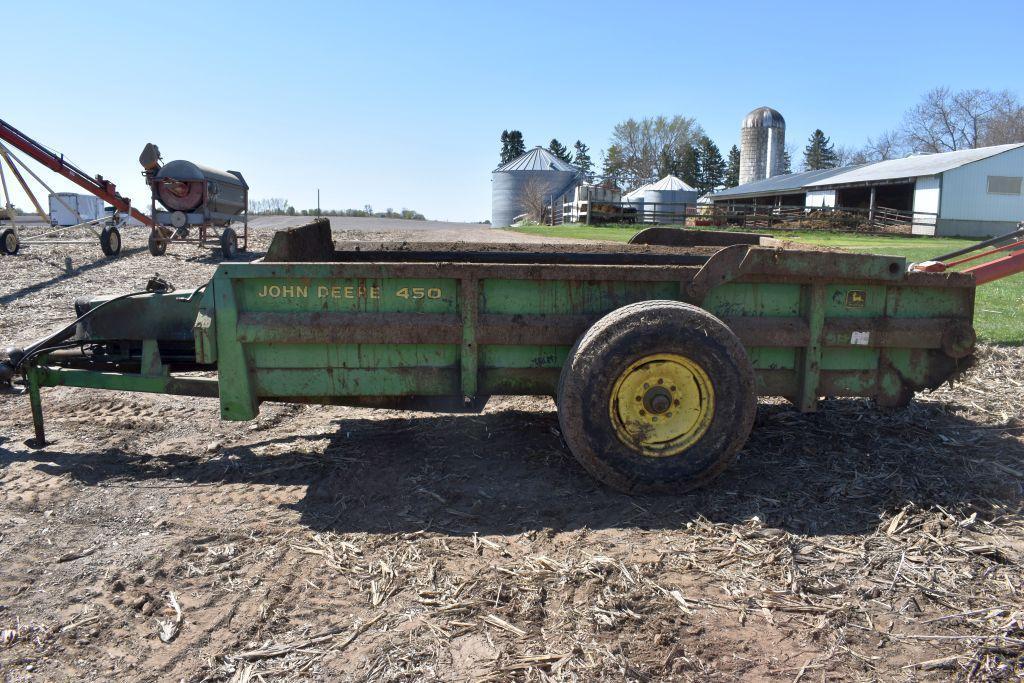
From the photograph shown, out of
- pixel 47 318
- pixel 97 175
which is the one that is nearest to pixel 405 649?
pixel 47 318

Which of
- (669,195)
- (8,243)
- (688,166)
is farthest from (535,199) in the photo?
(8,243)

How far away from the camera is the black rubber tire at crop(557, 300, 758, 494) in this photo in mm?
3771

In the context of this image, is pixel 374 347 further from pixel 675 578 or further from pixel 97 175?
pixel 97 175

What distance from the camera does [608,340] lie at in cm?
378

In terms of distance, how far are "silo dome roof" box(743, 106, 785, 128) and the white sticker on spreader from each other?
65569 millimetres

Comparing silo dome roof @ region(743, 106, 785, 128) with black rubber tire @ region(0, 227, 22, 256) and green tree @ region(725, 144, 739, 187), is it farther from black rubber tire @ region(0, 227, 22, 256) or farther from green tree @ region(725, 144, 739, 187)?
black rubber tire @ region(0, 227, 22, 256)

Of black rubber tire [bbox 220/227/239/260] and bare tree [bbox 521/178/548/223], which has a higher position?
bare tree [bbox 521/178/548/223]

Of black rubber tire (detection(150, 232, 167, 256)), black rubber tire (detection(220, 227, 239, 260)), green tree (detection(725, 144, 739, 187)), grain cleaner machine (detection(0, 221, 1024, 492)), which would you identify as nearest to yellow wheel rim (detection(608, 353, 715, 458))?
grain cleaner machine (detection(0, 221, 1024, 492))

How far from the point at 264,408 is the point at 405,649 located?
372 centimetres

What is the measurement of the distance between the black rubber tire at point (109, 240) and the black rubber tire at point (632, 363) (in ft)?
46.7

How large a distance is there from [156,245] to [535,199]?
34753 mm

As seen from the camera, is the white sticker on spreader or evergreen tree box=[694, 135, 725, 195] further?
evergreen tree box=[694, 135, 725, 195]

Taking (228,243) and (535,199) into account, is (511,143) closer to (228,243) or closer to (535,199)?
(535,199)

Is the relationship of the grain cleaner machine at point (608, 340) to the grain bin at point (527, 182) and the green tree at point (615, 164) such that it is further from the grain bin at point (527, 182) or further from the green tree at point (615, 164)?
the green tree at point (615, 164)
